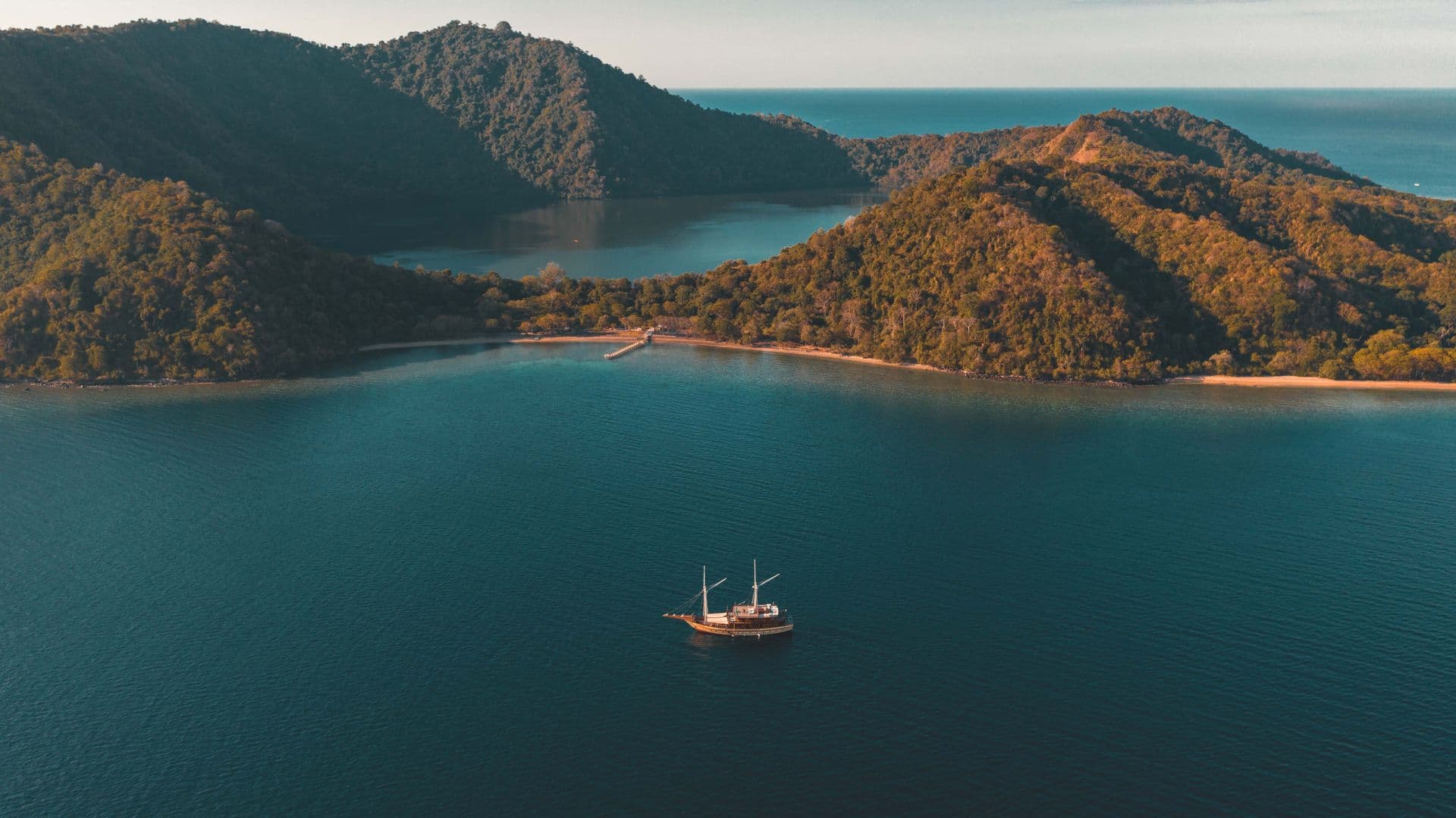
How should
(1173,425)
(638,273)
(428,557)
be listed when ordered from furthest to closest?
(638,273), (1173,425), (428,557)

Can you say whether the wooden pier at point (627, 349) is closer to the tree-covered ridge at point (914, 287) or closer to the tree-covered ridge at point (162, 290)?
the tree-covered ridge at point (914, 287)

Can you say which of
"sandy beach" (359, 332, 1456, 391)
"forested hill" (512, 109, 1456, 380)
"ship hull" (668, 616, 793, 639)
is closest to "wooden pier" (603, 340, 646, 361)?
"sandy beach" (359, 332, 1456, 391)

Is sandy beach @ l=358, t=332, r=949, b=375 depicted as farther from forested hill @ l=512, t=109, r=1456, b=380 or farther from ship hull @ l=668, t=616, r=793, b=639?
ship hull @ l=668, t=616, r=793, b=639

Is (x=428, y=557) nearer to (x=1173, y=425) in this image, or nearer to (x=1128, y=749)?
(x=1128, y=749)

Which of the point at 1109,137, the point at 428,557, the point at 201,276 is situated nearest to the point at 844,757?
the point at 428,557

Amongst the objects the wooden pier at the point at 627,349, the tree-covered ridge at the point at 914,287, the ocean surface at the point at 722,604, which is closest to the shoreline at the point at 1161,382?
the tree-covered ridge at the point at 914,287

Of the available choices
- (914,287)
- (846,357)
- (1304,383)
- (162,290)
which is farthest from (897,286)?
(162,290)

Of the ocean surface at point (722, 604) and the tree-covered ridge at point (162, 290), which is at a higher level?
the tree-covered ridge at point (162, 290)
